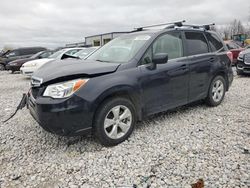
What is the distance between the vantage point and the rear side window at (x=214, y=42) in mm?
4637

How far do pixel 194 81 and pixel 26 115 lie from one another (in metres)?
3.61

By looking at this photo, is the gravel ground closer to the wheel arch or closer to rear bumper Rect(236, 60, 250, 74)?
the wheel arch

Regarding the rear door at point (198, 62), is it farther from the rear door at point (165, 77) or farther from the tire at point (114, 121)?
the tire at point (114, 121)

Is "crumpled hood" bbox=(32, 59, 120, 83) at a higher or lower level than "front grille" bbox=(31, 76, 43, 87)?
higher

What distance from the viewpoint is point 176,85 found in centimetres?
380

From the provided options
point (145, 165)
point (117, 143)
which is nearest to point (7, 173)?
point (117, 143)

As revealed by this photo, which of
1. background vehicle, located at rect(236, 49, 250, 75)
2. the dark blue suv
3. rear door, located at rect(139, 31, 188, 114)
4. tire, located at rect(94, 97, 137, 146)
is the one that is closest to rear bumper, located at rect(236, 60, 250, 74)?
background vehicle, located at rect(236, 49, 250, 75)

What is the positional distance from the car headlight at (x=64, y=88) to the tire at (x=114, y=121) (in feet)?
1.43

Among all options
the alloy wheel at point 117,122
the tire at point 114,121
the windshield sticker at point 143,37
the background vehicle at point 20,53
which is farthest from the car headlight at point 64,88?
A: the background vehicle at point 20,53

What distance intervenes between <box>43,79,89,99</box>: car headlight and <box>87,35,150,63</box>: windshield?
888 mm

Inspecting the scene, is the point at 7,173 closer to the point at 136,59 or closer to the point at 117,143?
the point at 117,143

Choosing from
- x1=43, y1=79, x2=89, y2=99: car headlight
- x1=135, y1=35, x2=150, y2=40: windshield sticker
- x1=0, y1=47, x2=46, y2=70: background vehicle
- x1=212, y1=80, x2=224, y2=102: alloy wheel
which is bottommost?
x1=212, y1=80, x2=224, y2=102: alloy wheel

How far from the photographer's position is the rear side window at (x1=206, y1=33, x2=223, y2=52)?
183 inches

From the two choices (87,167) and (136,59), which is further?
(136,59)
